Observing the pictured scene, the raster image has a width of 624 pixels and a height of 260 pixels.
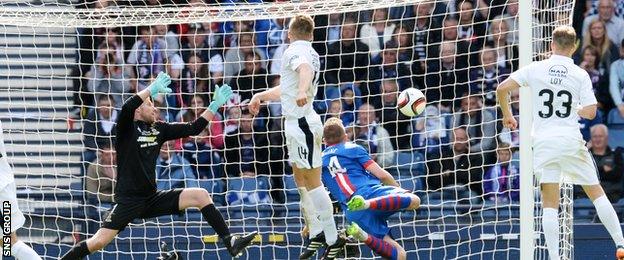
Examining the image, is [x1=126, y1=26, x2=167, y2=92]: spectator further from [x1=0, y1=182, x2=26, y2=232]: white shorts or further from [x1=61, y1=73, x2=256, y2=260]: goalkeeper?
[x1=0, y1=182, x2=26, y2=232]: white shorts

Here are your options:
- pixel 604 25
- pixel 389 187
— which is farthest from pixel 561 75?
pixel 604 25

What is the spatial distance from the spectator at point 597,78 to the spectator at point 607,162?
0.66 meters

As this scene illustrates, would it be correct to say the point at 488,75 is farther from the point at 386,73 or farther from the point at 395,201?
the point at 395,201

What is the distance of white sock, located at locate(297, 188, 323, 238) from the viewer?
12.2m

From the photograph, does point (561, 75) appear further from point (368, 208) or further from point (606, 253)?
point (606, 253)

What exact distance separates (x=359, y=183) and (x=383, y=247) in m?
0.61

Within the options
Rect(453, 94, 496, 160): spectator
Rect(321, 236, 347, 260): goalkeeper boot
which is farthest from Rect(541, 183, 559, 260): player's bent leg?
Rect(453, 94, 496, 160): spectator

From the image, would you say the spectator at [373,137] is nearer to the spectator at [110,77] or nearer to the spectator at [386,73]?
the spectator at [386,73]

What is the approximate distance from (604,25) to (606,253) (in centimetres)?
277

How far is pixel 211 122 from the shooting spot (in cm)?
1571

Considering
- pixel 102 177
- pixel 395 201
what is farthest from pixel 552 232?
pixel 102 177

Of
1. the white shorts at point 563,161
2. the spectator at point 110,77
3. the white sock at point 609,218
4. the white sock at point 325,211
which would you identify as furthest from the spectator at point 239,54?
the white sock at point 609,218

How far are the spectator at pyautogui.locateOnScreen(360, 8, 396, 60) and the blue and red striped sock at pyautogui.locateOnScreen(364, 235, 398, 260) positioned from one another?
3.37 meters

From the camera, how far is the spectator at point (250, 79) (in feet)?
51.4
